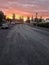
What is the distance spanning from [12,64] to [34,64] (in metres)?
0.87

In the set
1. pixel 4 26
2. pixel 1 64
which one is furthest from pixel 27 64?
pixel 4 26

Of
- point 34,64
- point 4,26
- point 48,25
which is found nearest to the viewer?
point 34,64

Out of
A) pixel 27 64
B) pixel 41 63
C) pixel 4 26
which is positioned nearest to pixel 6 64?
pixel 27 64

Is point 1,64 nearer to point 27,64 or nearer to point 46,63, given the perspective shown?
point 27,64

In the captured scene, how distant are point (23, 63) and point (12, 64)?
0.52 meters

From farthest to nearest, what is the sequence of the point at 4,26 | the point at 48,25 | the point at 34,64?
the point at 48,25 < the point at 4,26 < the point at 34,64

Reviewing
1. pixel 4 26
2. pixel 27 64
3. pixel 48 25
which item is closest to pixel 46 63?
pixel 27 64

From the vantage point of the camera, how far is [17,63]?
9.65 m

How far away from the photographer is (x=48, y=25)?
275ft

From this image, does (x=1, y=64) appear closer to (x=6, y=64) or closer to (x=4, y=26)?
(x=6, y=64)

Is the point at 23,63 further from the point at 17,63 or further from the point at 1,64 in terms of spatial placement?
the point at 1,64

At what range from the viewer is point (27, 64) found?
9.34 metres

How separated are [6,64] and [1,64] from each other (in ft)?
0.66

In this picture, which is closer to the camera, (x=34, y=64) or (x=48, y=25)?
(x=34, y=64)
